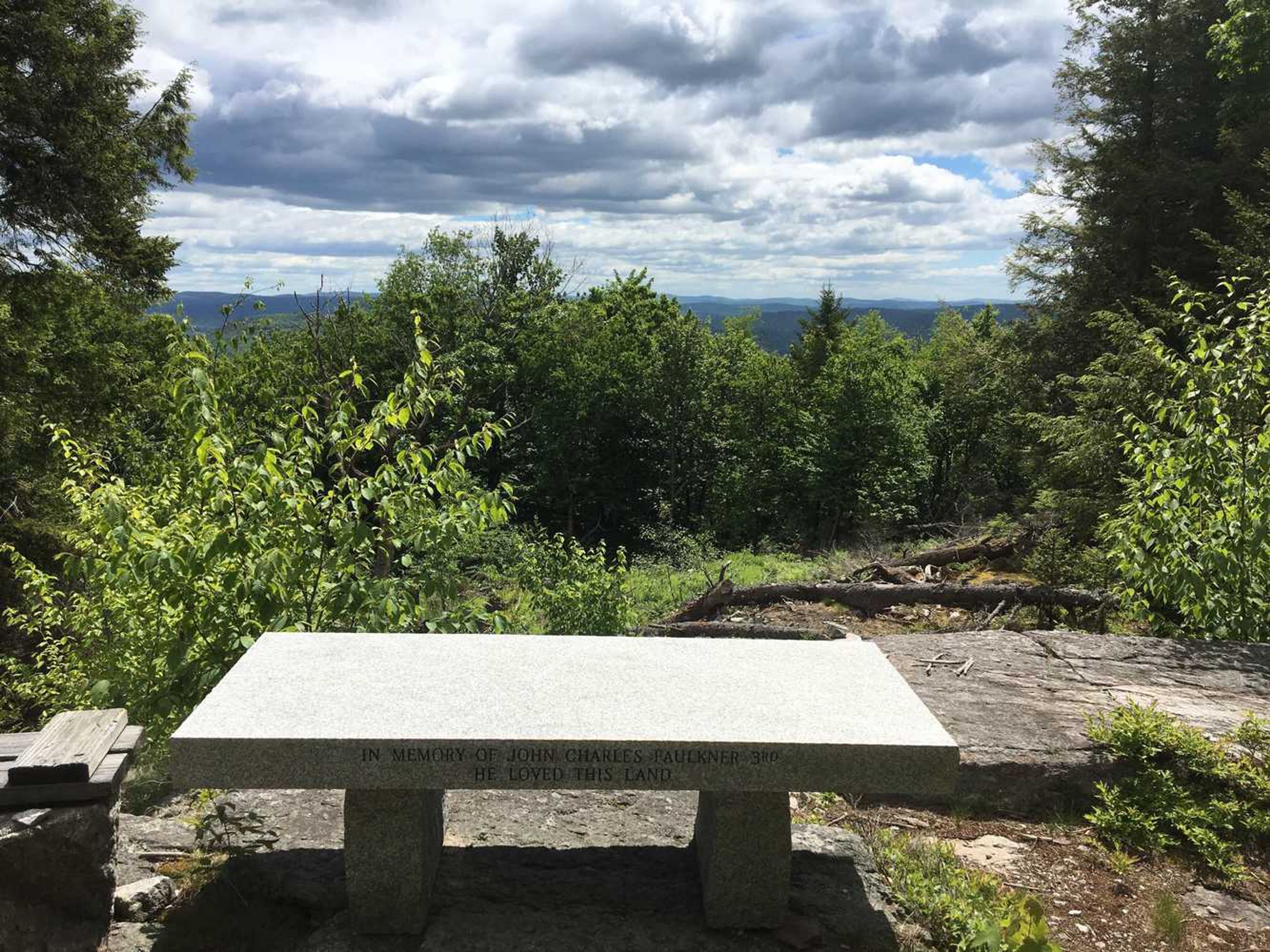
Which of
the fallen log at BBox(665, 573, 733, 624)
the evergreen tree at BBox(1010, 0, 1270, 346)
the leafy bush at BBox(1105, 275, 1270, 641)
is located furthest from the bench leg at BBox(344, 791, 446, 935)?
the evergreen tree at BBox(1010, 0, 1270, 346)

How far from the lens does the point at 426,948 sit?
355 cm

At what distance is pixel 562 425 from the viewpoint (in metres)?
37.2

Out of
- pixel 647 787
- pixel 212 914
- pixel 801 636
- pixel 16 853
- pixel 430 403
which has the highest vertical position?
pixel 430 403

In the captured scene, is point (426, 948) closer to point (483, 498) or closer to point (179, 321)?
point (483, 498)

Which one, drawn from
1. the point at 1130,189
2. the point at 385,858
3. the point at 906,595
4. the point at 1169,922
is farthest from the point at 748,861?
the point at 1130,189

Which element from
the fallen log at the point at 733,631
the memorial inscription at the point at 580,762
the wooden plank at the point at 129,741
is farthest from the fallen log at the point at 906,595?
the wooden plank at the point at 129,741

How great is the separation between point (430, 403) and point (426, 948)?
3.12 meters

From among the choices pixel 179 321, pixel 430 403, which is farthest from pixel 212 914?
pixel 179 321

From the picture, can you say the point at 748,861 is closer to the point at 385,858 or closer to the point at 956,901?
the point at 956,901

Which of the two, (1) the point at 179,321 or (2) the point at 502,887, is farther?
(1) the point at 179,321

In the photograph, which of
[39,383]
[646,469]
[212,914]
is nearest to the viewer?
[212,914]

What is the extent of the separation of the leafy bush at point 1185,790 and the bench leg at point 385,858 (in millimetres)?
3489

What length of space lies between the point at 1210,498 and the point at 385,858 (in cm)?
625

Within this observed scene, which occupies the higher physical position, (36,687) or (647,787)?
(647,787)
